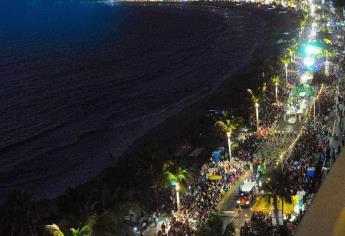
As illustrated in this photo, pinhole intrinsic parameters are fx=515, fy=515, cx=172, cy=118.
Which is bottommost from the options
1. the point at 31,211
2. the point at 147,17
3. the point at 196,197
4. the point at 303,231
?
the point at 147,17

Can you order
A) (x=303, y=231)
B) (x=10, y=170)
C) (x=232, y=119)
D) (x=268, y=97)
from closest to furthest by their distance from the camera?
(x=303, y=231) → (x=232, y=119) → (x=10, y=170) → (x=268, y=97)

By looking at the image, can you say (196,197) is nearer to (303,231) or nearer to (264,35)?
(303,231)

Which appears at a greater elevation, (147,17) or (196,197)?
(196,197)

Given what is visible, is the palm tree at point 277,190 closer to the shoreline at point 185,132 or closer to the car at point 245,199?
the car at point 245,199

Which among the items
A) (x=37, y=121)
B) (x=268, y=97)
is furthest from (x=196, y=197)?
(x=37, y=121)

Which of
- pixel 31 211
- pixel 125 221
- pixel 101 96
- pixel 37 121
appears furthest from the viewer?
pixel 101 96

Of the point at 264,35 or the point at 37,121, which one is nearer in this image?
the point at 37,121

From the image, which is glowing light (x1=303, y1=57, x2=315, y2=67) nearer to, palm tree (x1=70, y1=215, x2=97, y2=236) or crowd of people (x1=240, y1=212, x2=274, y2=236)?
crowd of people (x1=240, y1=212, x2=274, y2=236)

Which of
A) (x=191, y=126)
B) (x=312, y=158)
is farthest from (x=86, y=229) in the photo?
(x=191, y=126)
